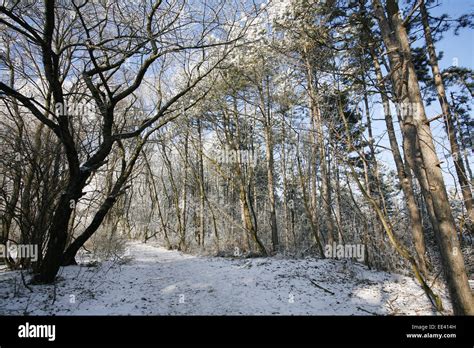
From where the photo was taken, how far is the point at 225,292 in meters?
5.18

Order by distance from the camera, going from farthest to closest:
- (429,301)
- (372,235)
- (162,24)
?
(372,235), (162,24), (429,301)

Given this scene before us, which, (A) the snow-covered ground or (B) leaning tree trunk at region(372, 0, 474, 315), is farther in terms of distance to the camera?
(A) the snow-covered ground

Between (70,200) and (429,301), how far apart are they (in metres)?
7.14

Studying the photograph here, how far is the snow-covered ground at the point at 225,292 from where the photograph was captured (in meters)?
4.19

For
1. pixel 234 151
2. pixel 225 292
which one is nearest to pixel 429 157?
pixel 225 292

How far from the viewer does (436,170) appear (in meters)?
3.63

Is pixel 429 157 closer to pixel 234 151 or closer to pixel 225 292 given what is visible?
pixel 225 292

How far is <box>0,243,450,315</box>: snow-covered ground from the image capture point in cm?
419

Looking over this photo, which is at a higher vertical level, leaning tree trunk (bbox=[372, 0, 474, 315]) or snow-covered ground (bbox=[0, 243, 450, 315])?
leaning tree trunk (bbox=[372, 0, 474, 315])

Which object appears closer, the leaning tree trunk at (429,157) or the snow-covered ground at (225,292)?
the leaning tree trunk at (429,157)

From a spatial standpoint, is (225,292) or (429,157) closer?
(429,157)

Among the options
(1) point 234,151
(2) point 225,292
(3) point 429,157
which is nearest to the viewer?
(3) point 429,157
